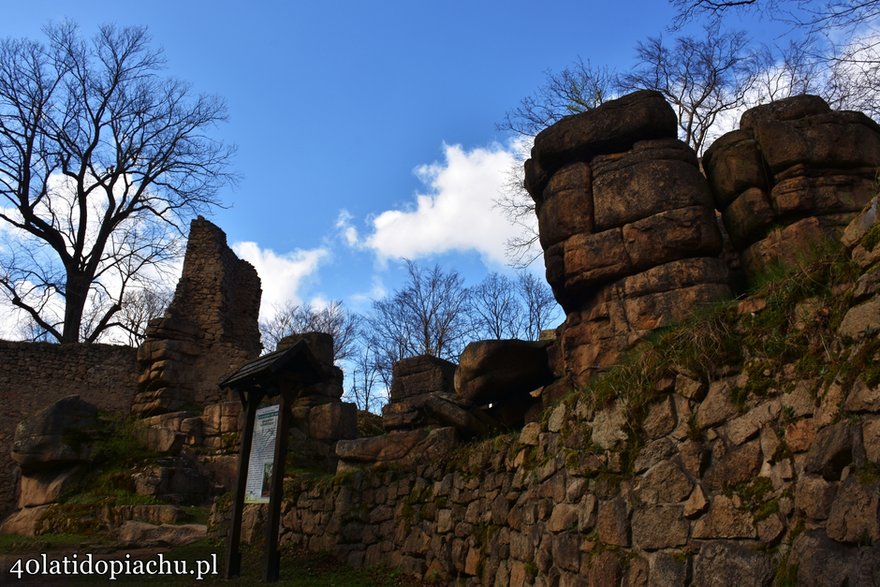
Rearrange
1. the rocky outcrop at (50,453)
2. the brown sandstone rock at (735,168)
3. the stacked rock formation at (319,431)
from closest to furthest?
the brown sandstone rock at (735,168)
the rocky outcrop at (50,453)
the stacked rock formation at (319,431)

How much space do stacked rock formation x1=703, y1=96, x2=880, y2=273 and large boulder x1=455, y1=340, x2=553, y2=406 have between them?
3245 millimetres

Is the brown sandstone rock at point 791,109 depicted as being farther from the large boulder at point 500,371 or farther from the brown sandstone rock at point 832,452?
the brown sandstone rock at point 832,452

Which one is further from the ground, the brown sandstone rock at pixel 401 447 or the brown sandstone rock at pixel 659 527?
the brown sandstone rock at pixel 401 447

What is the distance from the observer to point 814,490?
3195mm

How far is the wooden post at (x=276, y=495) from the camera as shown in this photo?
304 inches

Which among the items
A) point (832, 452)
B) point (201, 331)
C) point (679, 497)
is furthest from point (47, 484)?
→ point (832, 452)

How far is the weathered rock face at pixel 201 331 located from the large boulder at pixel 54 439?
3231mm

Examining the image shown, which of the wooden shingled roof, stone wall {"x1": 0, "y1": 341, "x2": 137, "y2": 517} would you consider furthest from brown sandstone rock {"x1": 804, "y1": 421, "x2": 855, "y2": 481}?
stone wall {"x1": 0, "y1": 341, "x2": 137, "y2": 517}

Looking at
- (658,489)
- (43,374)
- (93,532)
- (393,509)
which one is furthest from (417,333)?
(658,489)

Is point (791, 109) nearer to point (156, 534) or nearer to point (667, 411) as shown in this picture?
point (667, 411)

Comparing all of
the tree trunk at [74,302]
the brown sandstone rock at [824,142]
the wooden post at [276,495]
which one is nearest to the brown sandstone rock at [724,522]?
the wooden post at [276,495]

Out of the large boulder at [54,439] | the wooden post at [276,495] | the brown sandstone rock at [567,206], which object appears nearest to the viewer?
the wooden post at [276,495]

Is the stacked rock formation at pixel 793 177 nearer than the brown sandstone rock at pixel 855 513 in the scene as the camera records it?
No

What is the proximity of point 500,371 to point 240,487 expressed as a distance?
412cm
